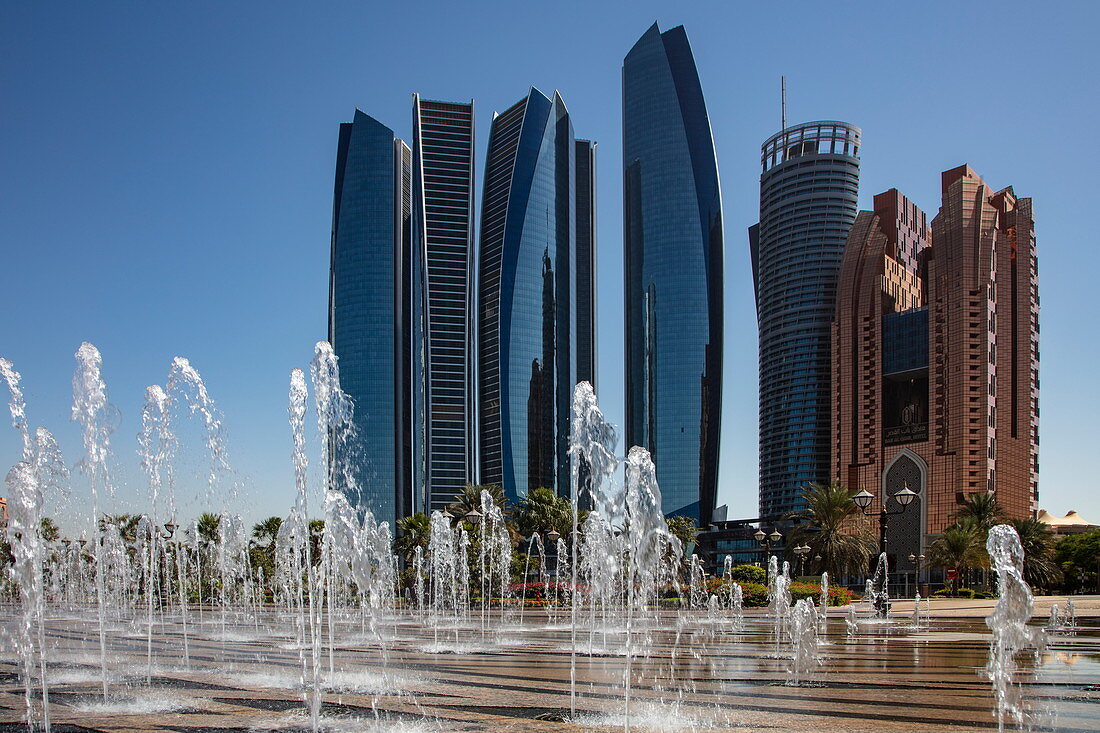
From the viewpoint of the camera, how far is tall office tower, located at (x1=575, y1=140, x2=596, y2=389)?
158125 millimetres

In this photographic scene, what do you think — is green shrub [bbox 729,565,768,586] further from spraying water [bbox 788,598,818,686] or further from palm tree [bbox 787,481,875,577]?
spraying water [bbox 788,598,818,686]

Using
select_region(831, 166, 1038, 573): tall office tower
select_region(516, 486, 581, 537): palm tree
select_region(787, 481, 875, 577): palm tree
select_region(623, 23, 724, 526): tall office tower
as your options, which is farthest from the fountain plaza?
select_region(623, 23, 724, 526): tall office tower

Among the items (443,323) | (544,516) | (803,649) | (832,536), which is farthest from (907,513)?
(803,649)

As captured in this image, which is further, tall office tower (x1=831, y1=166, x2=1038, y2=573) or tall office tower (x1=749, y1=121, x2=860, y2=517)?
tall office tower (x1=749, y1=121, x2=860, y2=517)

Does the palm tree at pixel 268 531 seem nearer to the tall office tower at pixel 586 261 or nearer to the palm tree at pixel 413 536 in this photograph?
the palm tree at pixel 413 536

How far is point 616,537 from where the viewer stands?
16.8 m

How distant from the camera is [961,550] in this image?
5684 cm

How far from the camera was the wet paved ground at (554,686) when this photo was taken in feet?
32.7

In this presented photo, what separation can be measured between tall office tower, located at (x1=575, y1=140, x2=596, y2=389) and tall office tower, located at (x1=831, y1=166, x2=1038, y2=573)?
6162 cm

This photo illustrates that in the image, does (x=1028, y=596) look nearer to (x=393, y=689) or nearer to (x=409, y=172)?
(x=393, y=689)

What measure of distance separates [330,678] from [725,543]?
11498 cm

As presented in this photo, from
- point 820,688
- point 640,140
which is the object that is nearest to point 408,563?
point 820,688

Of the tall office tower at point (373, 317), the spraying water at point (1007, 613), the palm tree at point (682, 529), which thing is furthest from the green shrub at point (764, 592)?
the tall office tower at point (373, 317)

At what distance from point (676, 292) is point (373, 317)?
156ft
